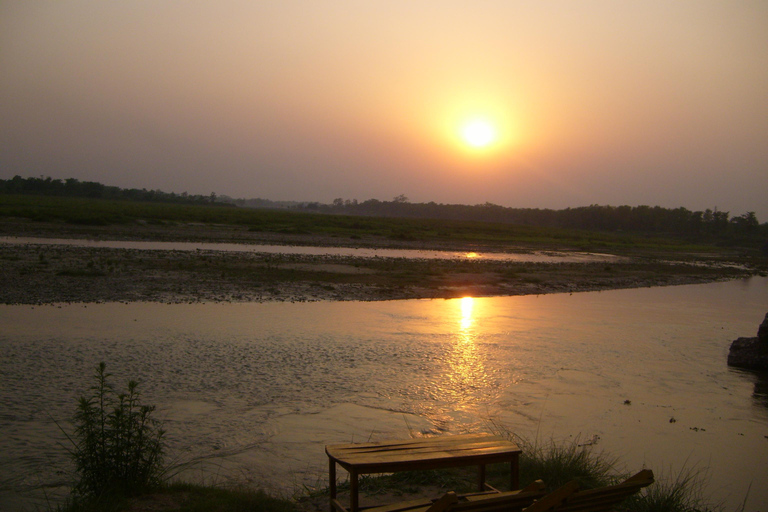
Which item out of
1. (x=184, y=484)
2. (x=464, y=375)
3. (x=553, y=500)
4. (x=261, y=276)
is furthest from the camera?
(x=261, y=276)

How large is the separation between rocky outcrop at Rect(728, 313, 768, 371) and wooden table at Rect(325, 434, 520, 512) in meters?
9.80

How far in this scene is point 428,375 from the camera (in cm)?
1063

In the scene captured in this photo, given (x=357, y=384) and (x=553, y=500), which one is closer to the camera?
(x=553, y=500)

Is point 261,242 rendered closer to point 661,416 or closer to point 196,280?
point 196,280

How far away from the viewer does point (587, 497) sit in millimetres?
3969

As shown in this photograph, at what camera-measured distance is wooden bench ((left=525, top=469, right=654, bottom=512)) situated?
3.75 metres

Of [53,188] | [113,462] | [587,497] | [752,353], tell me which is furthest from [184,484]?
[53,188]

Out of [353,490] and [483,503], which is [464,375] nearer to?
[353,490]

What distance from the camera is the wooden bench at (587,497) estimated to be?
12.3ft

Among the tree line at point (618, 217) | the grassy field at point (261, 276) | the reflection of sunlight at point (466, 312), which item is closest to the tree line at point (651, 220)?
the tree line at point (618, 217)

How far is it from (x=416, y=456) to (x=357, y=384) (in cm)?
530

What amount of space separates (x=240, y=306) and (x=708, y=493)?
13.3 metres

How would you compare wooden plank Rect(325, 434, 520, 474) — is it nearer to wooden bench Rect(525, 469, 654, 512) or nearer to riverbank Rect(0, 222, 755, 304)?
wooden bench Rect(525, 469, 654, 512)

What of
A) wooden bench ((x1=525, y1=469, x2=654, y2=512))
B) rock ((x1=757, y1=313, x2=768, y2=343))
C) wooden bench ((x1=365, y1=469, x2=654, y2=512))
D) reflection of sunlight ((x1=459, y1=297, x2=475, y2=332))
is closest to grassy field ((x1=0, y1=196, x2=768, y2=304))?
reflection of sunlight ((x1=459, y1=297, x2=475, y2=332))
